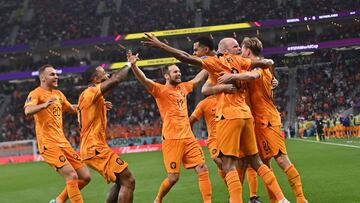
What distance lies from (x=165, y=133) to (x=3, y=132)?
42.9 metres

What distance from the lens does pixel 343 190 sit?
10.4 m

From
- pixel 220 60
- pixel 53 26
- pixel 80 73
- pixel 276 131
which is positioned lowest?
pixel 276 131

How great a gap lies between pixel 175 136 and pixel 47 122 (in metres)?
2.32

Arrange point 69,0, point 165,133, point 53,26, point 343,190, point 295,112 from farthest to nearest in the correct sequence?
point 69,0, point 53,26, point 295,112, point 343,190, point 165,133

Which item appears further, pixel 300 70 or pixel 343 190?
pixel 300 70

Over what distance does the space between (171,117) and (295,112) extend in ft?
120

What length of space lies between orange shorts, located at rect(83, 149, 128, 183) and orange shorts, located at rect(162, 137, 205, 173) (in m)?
1.12

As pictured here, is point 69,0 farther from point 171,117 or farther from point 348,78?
point 171,117

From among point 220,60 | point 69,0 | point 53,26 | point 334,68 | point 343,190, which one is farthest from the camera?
point 69,0

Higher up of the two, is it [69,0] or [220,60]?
[69,0]

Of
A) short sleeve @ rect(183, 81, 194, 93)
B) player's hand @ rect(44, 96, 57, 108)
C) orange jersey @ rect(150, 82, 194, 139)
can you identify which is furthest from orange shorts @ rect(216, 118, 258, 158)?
player's hand @ rect(44, 96, 57, 108)

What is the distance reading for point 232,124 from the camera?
24.0 feet

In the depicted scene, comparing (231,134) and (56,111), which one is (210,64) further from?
(56,111)

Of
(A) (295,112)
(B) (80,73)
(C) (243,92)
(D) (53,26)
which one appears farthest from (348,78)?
(C) (243,92)
